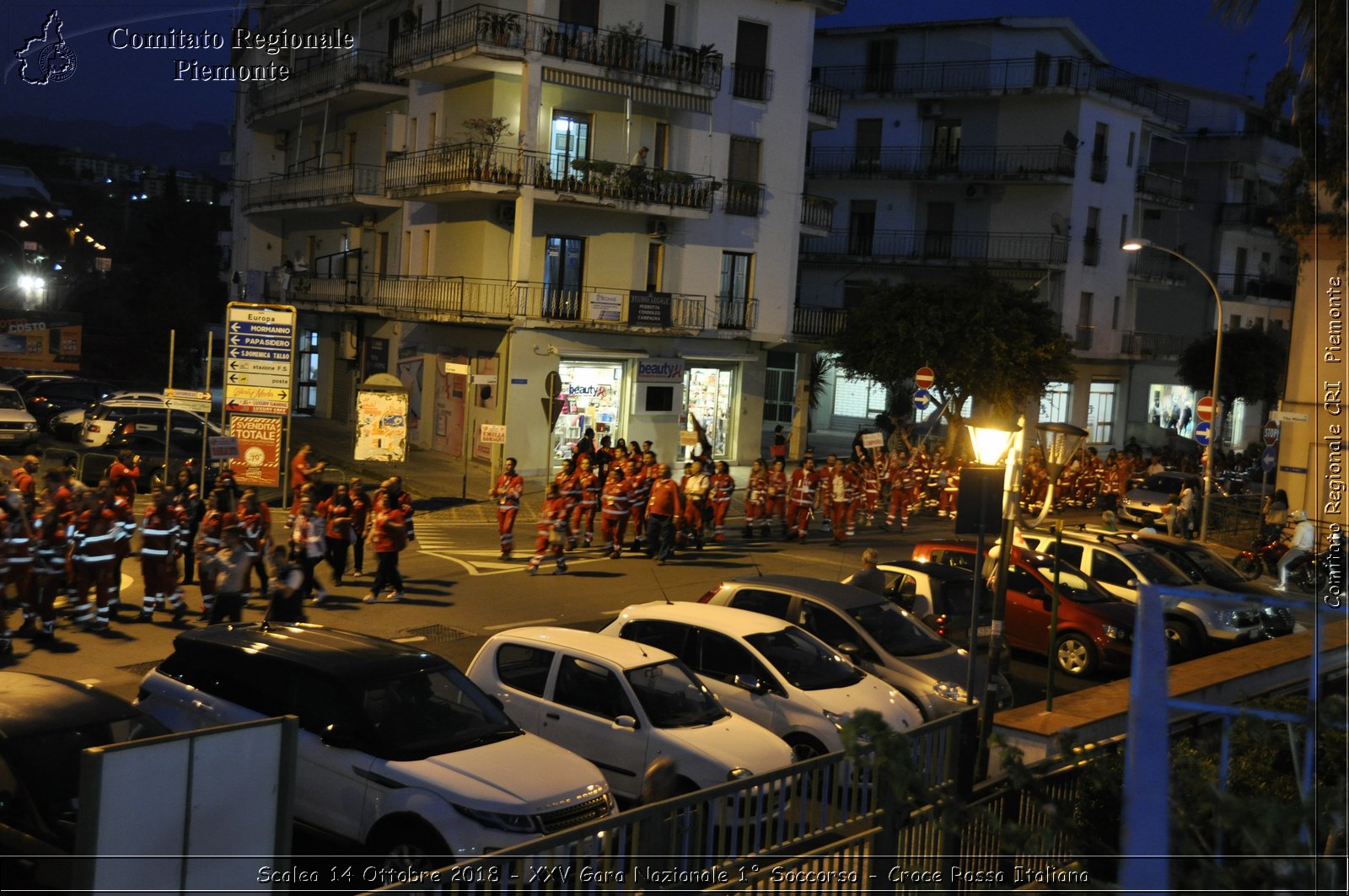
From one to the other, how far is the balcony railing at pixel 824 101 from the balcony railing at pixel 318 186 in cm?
1364

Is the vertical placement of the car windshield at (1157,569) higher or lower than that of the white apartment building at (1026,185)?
lower

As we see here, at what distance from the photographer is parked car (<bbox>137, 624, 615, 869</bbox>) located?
763cm

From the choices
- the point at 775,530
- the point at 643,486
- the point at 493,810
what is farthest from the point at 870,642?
the point at 775,530

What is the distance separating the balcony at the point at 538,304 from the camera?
101 ft

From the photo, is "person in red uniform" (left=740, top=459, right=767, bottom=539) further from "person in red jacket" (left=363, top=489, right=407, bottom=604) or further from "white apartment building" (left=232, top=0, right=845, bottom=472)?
"person in red jacket" (left=363, top=489, right=407, bottom=604)

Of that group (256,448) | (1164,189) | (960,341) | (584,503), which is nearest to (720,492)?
(584,503)

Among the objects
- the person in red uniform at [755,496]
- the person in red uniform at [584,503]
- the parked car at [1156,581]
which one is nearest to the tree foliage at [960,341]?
the person in red uniform at [755,496]

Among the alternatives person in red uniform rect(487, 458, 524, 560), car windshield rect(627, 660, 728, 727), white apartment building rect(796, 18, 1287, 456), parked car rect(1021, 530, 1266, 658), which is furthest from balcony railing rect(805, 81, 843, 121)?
car windshield rect(627, 660, 728, 727)

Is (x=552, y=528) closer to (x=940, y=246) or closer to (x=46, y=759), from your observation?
(x=46, y=759)

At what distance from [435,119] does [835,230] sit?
65.4 feet

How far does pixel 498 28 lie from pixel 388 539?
17.6 metres

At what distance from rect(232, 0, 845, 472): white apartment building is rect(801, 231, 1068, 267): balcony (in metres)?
9.76

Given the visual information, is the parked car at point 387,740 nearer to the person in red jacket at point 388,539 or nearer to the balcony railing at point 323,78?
the person in red jacket at point 388,539

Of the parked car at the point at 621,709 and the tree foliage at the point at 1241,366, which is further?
the tree foliage at the point at 1241,366
